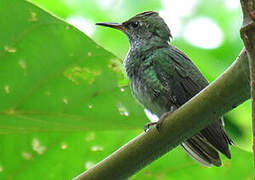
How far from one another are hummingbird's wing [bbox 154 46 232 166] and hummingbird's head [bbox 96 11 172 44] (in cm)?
63

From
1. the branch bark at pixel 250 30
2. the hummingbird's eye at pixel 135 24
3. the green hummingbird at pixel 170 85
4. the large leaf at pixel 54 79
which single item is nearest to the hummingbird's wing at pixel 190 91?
the green hummingbird at pixel 170 85

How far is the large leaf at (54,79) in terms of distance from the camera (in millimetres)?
2033

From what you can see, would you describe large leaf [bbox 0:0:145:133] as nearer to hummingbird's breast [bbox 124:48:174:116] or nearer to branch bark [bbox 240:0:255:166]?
hummingbird's breast [bbox 124:48:174:116]

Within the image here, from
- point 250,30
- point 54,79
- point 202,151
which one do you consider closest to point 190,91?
point 202,151

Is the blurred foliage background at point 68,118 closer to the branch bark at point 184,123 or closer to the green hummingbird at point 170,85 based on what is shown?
the green hummingbird at point 170,85

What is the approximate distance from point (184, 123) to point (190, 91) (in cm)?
179

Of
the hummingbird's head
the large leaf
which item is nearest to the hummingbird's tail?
the large leaf

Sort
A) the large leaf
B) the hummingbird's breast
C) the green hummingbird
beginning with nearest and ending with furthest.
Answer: the large leaf → the green hummingbird → the hummingbird's breast

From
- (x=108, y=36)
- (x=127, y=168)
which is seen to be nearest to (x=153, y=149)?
(x=127, y=168)

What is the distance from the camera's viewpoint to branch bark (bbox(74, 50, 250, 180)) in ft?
3.96

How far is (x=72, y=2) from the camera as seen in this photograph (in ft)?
17.9

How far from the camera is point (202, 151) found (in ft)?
9.25

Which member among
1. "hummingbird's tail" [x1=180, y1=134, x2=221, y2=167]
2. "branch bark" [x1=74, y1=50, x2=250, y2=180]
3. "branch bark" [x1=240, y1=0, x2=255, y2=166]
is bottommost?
"hummingbird's tail" [x1=180, y1=134, x2=221, y2=167]

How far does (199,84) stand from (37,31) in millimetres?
1437
